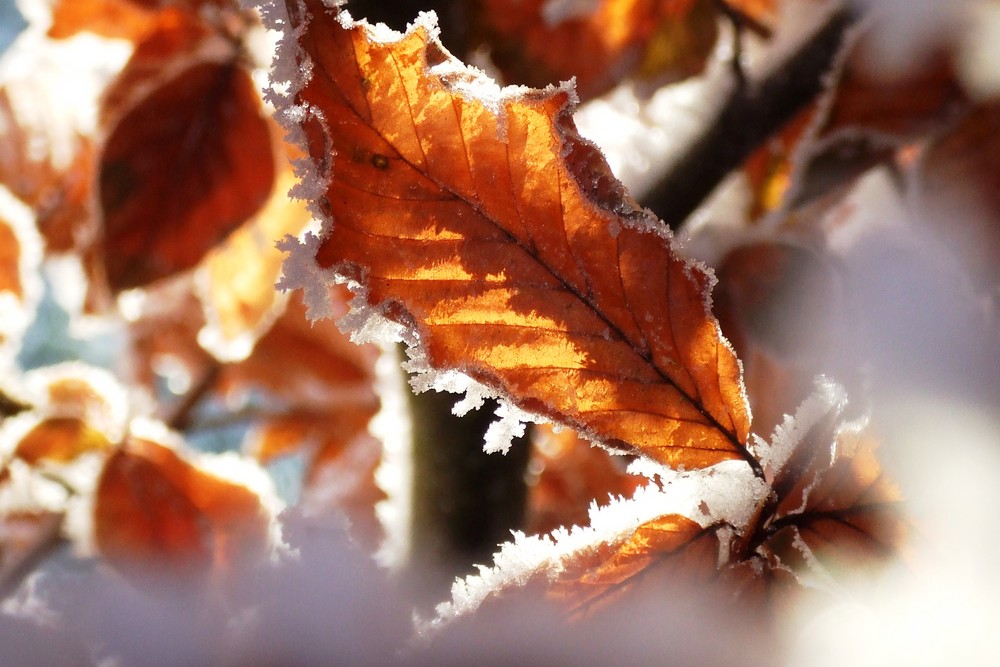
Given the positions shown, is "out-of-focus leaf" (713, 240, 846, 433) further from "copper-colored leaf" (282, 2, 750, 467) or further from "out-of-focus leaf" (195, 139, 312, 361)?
"out-of-focus leaf" (195, 139, 312, 361)

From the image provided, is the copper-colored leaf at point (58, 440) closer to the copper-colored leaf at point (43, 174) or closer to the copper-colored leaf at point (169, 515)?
the copper-colored leaf at point (169, 515)

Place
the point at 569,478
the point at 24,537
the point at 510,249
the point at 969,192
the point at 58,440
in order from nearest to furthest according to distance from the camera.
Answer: the point at 510,249, the point at 969,192, the point at 58,440, the point at 24,537, the point at 569,478

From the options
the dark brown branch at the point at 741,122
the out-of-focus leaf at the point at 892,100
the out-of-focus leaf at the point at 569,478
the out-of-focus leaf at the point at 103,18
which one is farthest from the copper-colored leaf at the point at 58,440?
the out-of-focus leaf at the point at 892,100

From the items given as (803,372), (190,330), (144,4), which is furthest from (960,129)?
(190,330)

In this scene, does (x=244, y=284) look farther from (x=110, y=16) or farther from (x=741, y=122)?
(x=741, y=122)

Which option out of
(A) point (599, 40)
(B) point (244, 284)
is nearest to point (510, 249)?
(A) point (599, 40)

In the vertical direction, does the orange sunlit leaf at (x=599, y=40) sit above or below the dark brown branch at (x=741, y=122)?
above
